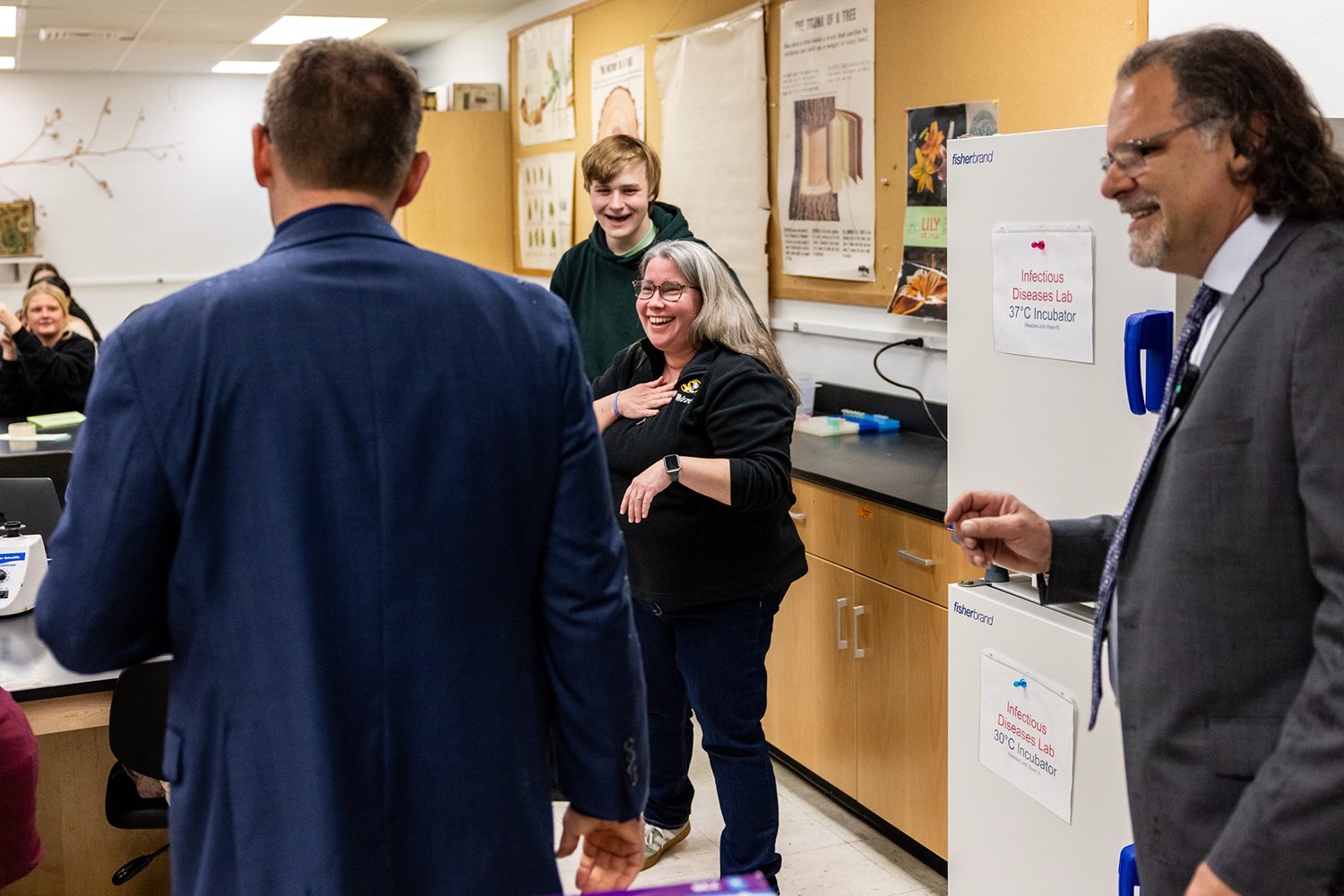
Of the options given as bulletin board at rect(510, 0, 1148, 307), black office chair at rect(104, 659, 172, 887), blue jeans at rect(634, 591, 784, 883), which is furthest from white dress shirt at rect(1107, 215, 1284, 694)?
black office chair at rect(104, 659, 172, 887)

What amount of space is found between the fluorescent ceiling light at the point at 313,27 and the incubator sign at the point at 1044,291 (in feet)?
17.8

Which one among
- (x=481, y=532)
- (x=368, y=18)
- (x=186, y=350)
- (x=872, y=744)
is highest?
(x=368, y=18)

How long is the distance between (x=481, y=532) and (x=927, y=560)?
1.84 meters

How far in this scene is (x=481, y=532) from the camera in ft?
4.55

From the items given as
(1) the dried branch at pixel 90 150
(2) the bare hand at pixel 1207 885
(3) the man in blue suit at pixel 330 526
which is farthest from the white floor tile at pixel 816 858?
(1) the dried branch at pixel 90 150

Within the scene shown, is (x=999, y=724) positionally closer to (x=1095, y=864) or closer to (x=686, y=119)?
(x=1095, y=864)

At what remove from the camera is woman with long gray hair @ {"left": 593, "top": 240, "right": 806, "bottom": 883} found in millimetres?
2725

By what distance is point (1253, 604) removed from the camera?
1277mm

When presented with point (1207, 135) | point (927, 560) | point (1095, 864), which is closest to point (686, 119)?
point (927, 560)

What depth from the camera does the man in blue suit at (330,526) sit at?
1.29 m

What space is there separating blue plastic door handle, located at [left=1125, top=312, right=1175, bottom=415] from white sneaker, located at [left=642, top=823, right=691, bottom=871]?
172cm

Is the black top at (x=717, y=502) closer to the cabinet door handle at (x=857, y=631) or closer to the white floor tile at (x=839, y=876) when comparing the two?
the cabinet door handle at (x=857, y=631)

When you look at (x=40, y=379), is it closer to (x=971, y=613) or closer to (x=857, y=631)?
(x=857, y=631)

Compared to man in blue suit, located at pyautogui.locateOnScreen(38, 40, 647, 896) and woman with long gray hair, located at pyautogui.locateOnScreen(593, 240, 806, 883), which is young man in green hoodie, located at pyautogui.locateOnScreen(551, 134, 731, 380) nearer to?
woman with long gray hair, located at pyautogui.locateOnScreen(593, 240, 806, 883)
